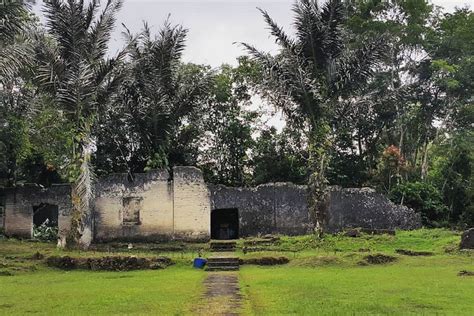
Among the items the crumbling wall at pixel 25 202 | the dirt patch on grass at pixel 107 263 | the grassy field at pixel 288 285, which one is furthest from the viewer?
the crumbling wall at pixel 25 202

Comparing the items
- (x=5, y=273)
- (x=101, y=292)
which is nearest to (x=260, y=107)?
(x=5, y=273)

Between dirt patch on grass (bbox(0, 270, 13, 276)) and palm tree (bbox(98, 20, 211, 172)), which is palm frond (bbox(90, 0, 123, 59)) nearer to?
palm tree (bbox(98, 20, 211, 172))

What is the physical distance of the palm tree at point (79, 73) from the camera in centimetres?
2231

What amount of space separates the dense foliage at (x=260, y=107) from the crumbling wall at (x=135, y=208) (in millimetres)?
942

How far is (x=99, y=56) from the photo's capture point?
2397cm

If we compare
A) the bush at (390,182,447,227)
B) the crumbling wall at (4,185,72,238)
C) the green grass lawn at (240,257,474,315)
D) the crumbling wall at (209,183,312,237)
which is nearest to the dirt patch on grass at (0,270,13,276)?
the green grass lawn at (240,257,474,315)

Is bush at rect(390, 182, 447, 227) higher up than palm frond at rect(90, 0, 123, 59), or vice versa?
palm frond at rect(90, 0, 123, 59)

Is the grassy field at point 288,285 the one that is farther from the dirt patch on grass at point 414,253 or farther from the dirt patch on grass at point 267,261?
the dirt patch on grass at point 267,261

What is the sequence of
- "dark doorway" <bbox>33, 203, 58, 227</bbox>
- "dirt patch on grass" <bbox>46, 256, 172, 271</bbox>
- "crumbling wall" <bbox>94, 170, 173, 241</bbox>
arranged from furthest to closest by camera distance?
"dark doorway" <bbox>33, 203, 58, 227</bbox> → "crumbling wall" <bbox>94, 170, 173, 241</bbox> → "dirt patch on grass" <bbox>46, 256, 172, 271</bbox>

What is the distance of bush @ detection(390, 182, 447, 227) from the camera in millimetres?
32188

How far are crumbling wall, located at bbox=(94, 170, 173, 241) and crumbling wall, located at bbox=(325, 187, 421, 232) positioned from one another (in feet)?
27.3

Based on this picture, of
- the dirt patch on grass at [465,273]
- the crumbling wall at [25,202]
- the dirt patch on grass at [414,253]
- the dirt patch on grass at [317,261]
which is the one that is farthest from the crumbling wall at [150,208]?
the dirt patch on grass at [465,273]

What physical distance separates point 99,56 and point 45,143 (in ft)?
32.4

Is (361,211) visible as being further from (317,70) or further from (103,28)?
(103,28)
